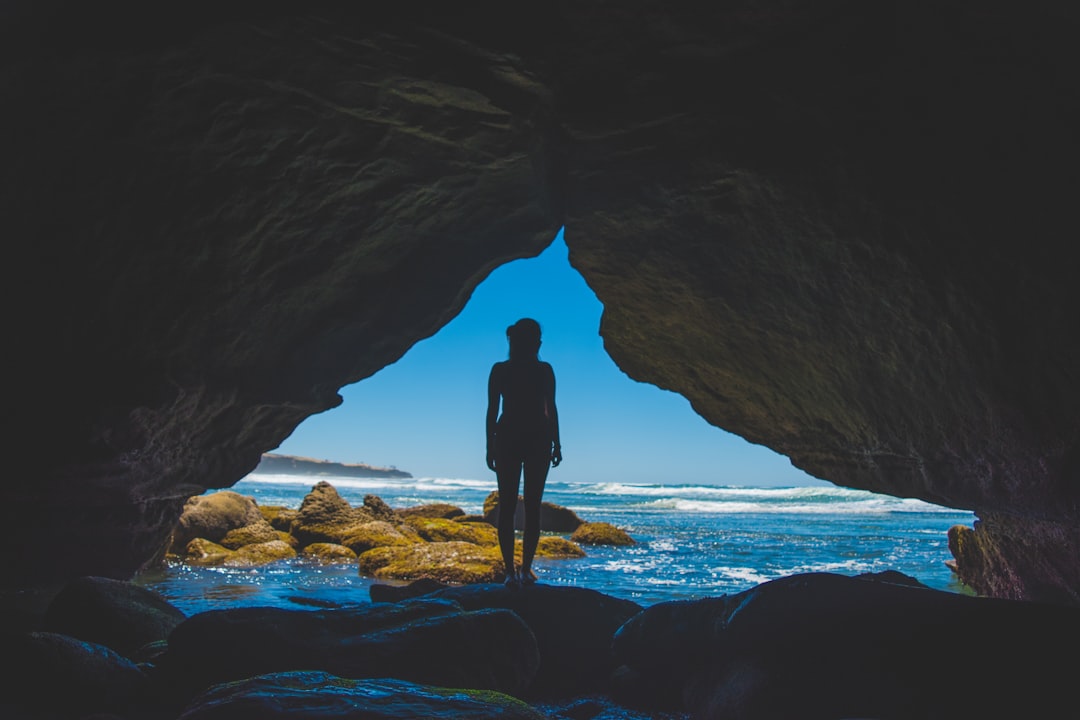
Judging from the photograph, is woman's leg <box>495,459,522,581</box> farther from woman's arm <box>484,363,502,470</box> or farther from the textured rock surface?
the textured rock surface

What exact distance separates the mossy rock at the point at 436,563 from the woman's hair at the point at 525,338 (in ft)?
12.3

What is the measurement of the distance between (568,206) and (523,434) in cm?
245

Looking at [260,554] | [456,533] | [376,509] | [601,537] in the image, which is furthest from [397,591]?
[601,537]

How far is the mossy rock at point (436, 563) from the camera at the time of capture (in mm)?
8820

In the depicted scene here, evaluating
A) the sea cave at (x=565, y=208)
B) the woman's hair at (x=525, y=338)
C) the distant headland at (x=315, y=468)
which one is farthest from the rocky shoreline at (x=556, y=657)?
the distant headland at (x=315, y=468)

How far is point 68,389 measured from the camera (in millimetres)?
4992

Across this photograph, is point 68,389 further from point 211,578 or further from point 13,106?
point 211,578

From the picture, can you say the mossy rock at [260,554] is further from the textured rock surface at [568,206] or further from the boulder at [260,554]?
the textured rock surface at [568,206]

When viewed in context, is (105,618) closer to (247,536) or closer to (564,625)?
(564,625)

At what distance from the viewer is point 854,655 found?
3.66 meters

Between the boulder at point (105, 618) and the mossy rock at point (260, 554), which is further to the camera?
the mossy rock at point (260, 554)

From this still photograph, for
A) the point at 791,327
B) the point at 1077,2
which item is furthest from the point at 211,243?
the point at 1077,2

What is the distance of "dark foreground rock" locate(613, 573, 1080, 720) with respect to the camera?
125 inches

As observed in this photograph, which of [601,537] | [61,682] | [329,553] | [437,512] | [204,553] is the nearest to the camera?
[61,682]
